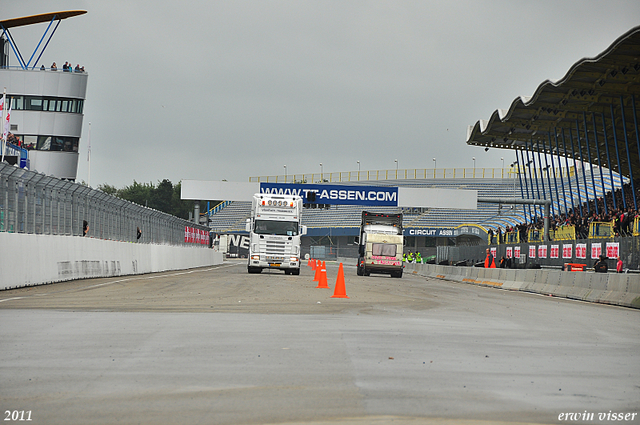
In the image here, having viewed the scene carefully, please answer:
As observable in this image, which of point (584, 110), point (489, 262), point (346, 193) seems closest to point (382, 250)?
point (489, 262)

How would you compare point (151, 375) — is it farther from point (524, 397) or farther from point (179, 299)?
point (179, 299)

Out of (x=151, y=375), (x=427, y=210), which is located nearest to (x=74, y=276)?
(x=151, y=375)

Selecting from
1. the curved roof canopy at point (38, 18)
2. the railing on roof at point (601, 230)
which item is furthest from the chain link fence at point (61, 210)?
the curved roof canopy at point (38, 18)

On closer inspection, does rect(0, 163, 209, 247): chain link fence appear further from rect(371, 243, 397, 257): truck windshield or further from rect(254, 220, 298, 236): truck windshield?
rect(371, 243, 397, 257): truck windshield

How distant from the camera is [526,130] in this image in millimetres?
54375

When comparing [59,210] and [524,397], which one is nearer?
[524,397]

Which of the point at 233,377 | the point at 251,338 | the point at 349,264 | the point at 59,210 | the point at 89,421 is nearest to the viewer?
the point at 89,421

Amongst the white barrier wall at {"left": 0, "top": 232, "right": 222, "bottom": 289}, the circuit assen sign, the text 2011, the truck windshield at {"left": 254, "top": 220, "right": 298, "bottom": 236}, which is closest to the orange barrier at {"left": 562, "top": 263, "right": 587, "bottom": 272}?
the truck windshield at {"left": 254, "top": 220, "right": 298, "bottom": 236}

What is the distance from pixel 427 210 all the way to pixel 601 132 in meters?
38.0

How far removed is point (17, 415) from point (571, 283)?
69.1ft

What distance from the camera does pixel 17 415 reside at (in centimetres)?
516

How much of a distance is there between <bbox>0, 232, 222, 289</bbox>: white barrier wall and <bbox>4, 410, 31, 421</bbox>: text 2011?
46.0ft

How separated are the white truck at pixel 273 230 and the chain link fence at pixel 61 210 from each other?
18.7 ft

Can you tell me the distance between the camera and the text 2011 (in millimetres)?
5062
